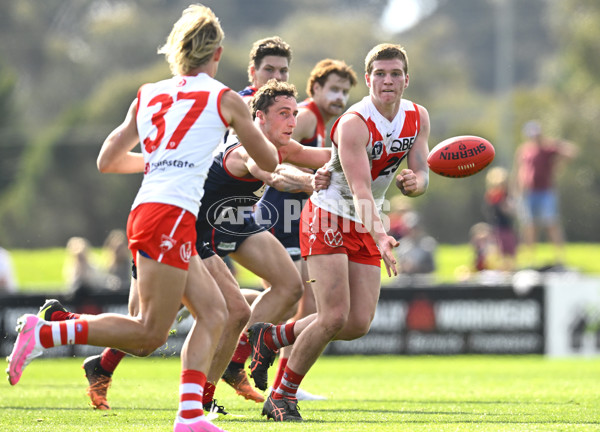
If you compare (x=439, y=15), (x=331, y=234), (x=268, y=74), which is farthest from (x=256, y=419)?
(x=439, y=15)

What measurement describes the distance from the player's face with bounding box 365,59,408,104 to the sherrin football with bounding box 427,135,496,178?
0.50 m

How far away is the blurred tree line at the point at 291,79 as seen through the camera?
31.5m

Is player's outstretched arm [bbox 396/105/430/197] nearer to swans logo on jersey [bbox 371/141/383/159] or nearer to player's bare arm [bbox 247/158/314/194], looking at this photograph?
swans logo on jersey [bbox 371/141/383/159]

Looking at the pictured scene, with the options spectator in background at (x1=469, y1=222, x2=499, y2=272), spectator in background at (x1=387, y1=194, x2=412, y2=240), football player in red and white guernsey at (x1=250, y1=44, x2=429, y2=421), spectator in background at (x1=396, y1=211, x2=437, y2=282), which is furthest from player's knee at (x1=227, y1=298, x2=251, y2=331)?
spectator in background at (x1=469, y1=222, x2=499, y2=272)

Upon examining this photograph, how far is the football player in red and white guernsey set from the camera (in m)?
6.52

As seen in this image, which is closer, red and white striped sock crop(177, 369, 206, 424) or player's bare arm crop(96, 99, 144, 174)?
red and white striped sock crop(177, 369, 206, 424)

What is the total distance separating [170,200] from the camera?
212 inches

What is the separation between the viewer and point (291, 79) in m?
34.8

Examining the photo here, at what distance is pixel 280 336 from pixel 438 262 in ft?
58.1

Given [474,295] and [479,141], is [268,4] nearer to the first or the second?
[474,295]

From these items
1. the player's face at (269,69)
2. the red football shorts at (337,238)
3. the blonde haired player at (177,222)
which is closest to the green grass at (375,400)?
the blonde haired player at (177,222)

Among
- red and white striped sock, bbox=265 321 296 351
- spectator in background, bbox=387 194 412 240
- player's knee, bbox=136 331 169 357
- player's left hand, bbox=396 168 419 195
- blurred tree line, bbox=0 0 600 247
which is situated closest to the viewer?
player's knee, bbox=136 331 169 357

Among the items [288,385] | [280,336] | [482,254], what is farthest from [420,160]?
[482,254]

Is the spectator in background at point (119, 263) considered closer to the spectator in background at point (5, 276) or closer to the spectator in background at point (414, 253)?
the spectator in background at point (5, 276)
